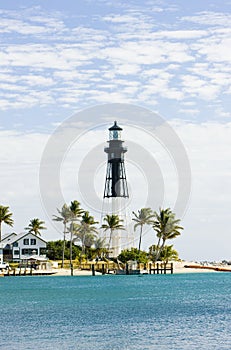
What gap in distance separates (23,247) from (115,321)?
97.1m

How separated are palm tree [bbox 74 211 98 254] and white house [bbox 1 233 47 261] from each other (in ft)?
24.9

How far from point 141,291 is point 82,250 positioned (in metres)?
60.1

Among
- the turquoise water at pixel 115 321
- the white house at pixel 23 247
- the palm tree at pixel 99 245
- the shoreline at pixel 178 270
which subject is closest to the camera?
the turquoise water at pixel 115 321

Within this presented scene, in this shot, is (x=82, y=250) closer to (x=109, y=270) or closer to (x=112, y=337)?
(x=109, y=270)

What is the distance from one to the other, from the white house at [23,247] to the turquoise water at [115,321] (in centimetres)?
6194

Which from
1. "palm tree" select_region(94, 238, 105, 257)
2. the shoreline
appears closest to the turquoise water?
the shoreline

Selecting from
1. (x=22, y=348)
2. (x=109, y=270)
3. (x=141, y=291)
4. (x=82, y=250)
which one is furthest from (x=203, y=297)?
(x=82, y=250)

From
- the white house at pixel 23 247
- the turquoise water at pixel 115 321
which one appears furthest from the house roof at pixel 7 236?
the turquoise water at pixel 115 321

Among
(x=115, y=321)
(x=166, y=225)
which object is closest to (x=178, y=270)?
(x=166, y=225)

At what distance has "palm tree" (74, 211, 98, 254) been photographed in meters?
153

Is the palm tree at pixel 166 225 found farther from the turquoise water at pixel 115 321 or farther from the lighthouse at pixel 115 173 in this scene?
the turquoise water at pixel 115 321

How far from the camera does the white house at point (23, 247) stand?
500 feet

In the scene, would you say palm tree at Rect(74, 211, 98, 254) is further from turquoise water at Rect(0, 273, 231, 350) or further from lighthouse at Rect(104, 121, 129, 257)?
turquoise water at Rect(0, 273, 231, 350)

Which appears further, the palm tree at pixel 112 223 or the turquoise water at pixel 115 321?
the palm tree at pixel 112 223
